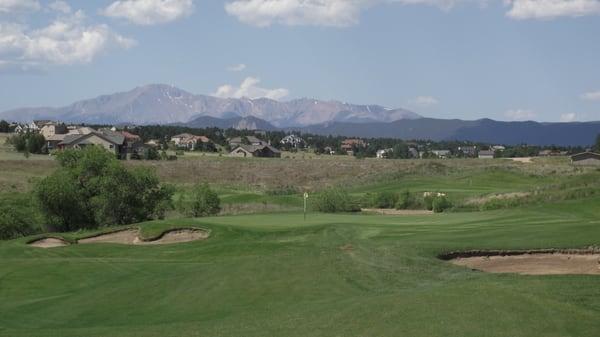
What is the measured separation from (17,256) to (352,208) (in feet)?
105

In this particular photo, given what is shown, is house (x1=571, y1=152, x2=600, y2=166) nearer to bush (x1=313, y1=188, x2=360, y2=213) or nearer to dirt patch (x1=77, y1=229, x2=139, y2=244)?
bush (x1=313, y1=188, x2=360, y2=213)

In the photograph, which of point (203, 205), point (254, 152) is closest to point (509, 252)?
point (203, 205)

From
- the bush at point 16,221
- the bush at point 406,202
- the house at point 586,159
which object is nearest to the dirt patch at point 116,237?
the bush at point 16,221

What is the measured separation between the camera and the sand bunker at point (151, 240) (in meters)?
37.4

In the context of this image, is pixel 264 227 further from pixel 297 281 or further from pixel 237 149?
pixel 237 149

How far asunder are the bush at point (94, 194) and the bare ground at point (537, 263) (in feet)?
109

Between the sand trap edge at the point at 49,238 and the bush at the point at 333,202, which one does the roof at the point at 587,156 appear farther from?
the sand trap edge at the point at 49,238

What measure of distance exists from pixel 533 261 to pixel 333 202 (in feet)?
117

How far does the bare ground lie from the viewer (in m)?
22.9

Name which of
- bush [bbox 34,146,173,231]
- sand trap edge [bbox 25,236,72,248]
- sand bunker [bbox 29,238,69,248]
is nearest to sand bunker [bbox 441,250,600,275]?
sand trap edge [bbox 25,236,72,248]

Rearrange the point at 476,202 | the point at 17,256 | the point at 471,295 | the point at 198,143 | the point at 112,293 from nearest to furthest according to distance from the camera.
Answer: the point at 471,295 → the point at 112,293 → the point at 17,256 → the point at 476,202 → the point at 198,143

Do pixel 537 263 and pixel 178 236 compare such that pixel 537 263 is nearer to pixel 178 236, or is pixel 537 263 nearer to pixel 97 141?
pixel 178 236

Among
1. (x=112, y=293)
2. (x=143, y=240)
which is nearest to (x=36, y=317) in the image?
(x=112, y=293)

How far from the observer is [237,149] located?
538 feet
